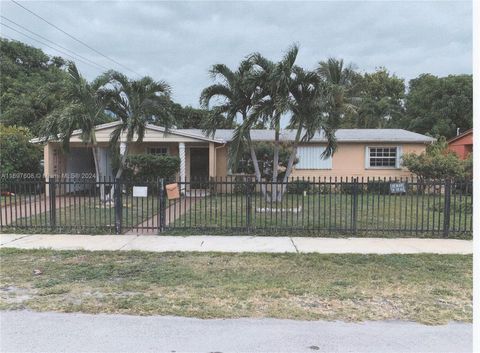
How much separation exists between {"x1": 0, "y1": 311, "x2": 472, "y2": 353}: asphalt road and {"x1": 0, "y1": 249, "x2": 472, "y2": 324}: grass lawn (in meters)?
0.23

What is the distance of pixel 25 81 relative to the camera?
108 ft

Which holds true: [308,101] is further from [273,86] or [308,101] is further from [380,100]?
[380,100]

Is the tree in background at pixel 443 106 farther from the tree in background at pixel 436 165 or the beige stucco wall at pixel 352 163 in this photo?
the beige stucco wall at pixel 352 163

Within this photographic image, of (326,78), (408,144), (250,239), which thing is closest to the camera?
(250,239)

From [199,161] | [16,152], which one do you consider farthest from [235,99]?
[16,152]

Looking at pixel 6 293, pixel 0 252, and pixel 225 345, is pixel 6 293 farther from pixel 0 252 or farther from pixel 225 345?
pixel 225 345

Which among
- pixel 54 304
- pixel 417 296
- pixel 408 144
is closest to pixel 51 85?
pixel 54 304

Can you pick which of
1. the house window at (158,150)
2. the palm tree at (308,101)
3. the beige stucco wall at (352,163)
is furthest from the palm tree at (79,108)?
the beige stucco wall at (352,163)

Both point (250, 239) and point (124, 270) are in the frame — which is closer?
point (124, 270)

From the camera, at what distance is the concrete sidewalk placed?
809cm

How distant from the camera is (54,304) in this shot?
5055 millimetres

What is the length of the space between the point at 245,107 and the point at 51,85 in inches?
271

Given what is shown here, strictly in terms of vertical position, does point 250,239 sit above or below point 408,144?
below

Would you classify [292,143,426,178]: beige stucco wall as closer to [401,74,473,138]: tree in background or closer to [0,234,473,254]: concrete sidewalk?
[0,234,473,254]: concrete sidewalk
